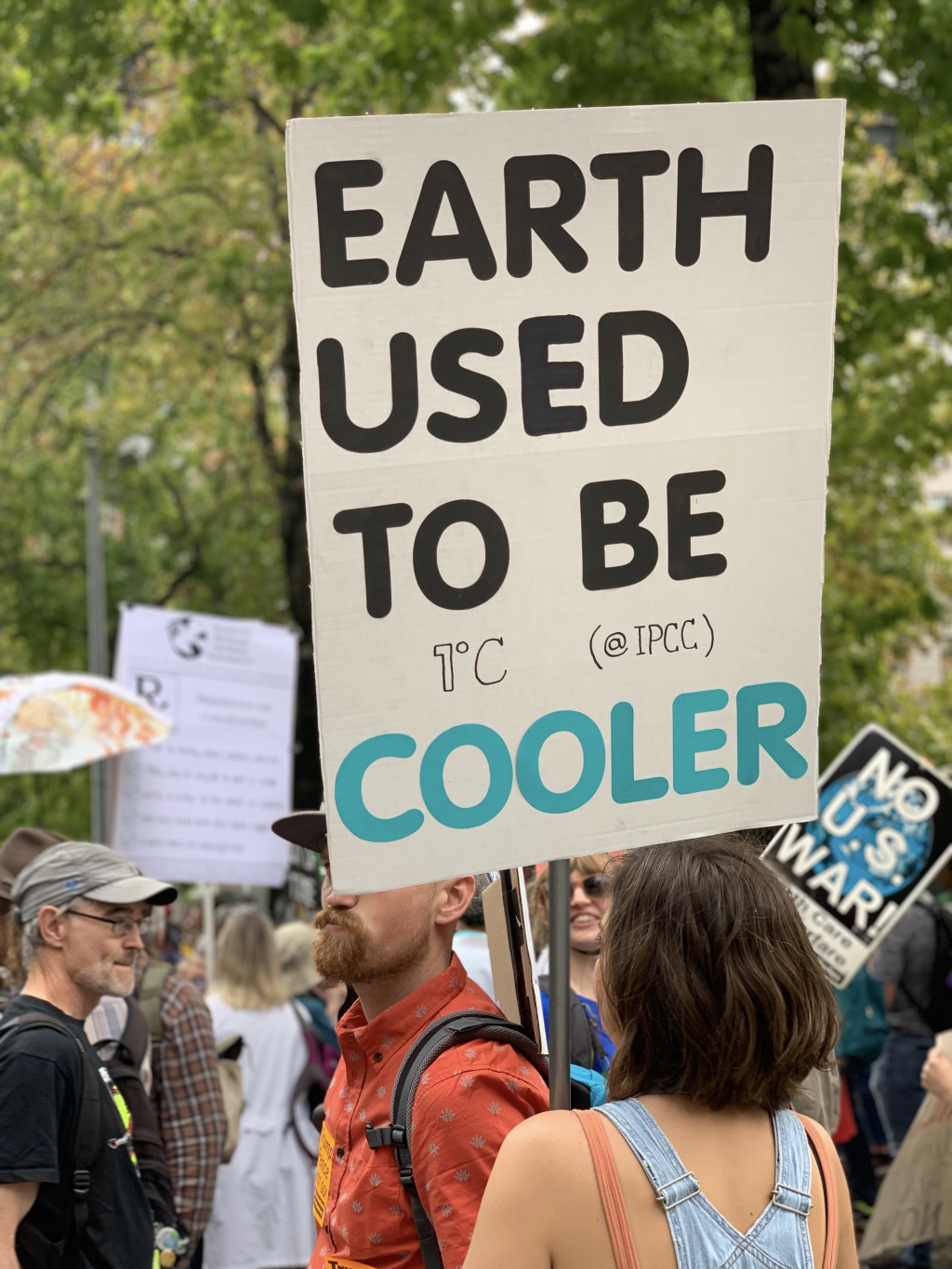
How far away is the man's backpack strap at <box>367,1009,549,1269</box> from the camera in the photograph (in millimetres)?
2186

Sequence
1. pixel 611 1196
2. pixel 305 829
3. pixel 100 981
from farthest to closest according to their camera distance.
Result: pixel 100 981 < pixel 305 829 < pixel 611 1196

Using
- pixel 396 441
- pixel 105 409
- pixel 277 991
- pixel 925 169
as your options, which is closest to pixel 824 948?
pixel 277 991

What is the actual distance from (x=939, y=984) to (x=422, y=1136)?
6353mm

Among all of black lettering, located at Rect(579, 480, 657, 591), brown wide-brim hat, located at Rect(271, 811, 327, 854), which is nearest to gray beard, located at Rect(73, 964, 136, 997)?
brown wide-brim hat, located at Rect(271, 811, 327, 854)

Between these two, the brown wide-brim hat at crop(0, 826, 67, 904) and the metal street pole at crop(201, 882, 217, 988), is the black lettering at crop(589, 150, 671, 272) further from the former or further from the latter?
the metal street pole at crop(201, 882, 217, 988)

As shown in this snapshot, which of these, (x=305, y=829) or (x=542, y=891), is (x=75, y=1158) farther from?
(x=542, y=891)

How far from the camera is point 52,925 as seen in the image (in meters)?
3.43

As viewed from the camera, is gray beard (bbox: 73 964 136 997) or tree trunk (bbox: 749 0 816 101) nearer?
gray beard (bbox: 73 964 136 997)

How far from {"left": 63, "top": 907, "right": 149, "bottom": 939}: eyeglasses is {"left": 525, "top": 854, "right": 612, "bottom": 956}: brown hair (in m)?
0.95

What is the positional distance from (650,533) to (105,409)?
15584 mm

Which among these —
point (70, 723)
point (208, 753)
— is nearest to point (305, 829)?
point (70, 723)

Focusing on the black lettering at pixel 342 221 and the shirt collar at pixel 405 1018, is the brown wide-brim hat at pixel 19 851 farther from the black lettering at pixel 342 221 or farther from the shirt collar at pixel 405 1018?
the black lettering at pixel 342 221

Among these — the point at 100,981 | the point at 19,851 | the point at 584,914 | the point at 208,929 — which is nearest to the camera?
the point at 100,981

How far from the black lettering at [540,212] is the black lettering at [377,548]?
0.38m
